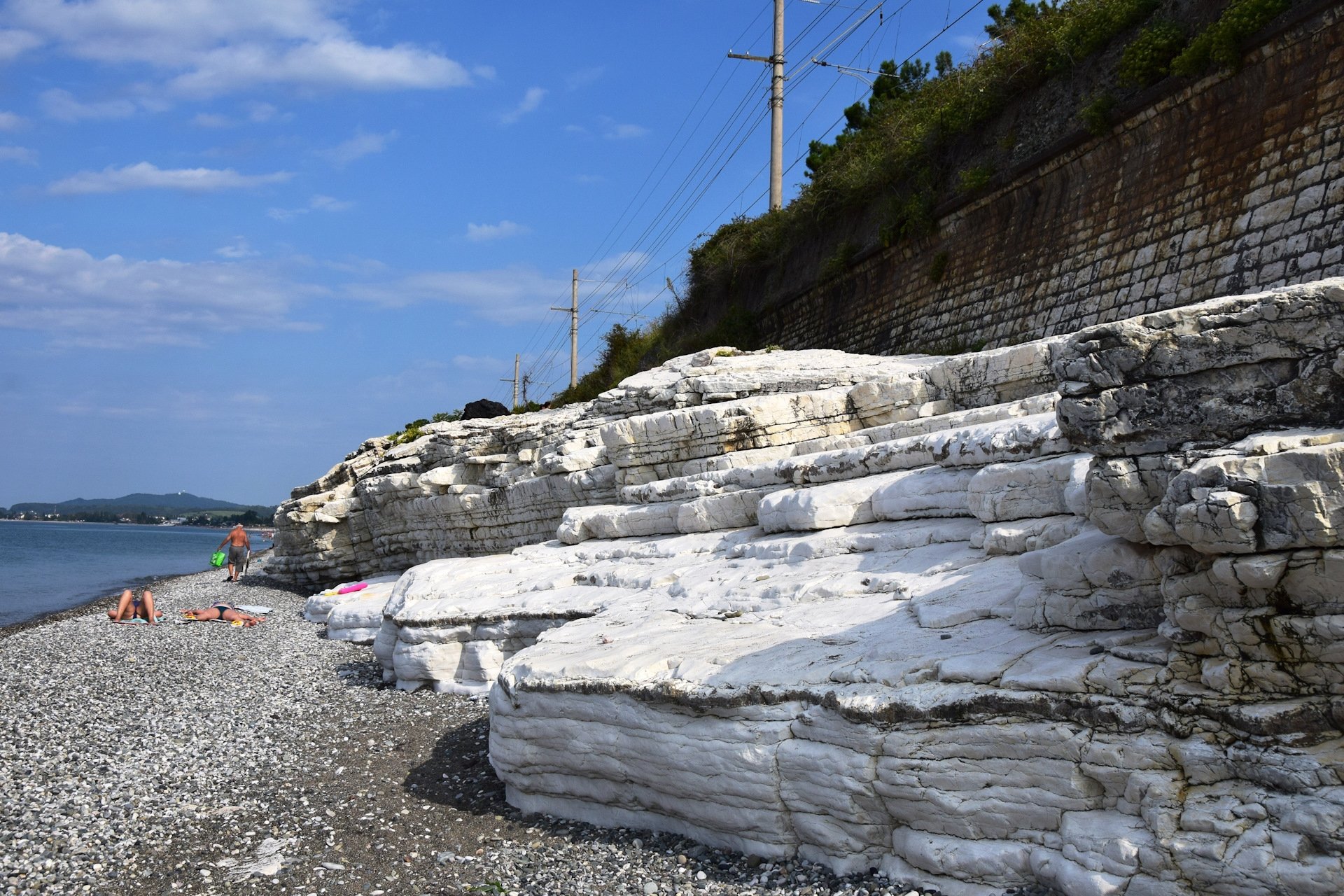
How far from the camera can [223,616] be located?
16.3 m

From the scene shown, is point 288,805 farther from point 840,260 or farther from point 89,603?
point 89,603

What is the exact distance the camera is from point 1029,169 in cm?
1409

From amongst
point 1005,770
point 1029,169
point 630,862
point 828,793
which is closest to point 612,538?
point 630,862

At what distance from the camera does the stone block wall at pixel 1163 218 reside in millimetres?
9492

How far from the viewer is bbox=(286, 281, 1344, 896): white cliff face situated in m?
3.28

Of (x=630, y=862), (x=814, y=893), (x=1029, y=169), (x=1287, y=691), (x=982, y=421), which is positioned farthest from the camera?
(x=1029, y=169)

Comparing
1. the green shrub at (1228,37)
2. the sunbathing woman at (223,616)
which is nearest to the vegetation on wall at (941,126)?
the green shrub at (1228,37)

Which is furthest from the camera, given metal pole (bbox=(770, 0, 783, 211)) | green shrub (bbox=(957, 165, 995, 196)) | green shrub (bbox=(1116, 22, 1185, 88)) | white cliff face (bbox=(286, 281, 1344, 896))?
metal pole (bbox=(770, 0, 783, 211))

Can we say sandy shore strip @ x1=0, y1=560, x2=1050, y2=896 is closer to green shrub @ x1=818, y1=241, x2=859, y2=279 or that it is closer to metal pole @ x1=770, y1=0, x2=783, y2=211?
green shrub @ x1=818, y1=241, x2=859, y2=279

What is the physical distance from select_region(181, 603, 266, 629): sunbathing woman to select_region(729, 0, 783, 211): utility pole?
15693 millimetres

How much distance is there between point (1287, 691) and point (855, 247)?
16694mm

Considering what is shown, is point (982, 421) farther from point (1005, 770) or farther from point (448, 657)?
point (448, 657)

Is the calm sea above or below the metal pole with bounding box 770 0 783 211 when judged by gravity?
below

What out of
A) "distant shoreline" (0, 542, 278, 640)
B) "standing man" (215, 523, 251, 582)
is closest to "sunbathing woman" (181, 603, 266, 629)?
"distant shoreline" (0, 542, 278, 640)
